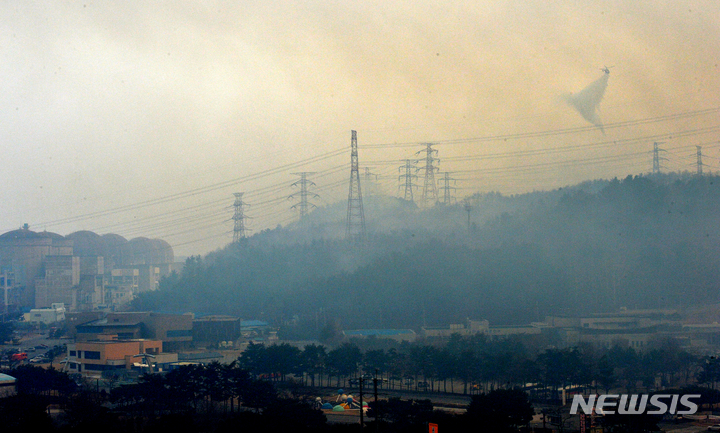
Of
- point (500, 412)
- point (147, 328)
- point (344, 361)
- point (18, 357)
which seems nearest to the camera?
point (500, 412)

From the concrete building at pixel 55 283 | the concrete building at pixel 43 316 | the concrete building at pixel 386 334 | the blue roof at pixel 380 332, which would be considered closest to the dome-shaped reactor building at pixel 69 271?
the concrete building at pixel 55 283

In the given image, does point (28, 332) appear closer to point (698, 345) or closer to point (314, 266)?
point (314, 266)

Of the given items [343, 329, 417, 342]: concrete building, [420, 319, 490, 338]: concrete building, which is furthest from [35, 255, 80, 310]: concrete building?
[420, 319, 490, 338]: concrete building

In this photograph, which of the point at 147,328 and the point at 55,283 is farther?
the point at 55,283

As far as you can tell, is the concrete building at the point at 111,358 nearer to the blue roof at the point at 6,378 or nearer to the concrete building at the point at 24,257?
the blue roof at the point at 6,378

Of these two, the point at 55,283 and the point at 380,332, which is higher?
the point at 55,283

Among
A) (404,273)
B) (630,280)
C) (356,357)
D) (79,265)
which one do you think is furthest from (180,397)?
(79,265)

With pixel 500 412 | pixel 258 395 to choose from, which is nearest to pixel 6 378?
pixel 258 395

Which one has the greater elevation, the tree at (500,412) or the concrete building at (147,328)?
the concrete building at (147,328)

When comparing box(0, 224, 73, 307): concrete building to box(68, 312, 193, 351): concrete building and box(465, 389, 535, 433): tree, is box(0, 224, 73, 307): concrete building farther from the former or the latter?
box(465, 389, 535, 433): tree

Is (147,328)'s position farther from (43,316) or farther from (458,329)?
(43,316)
